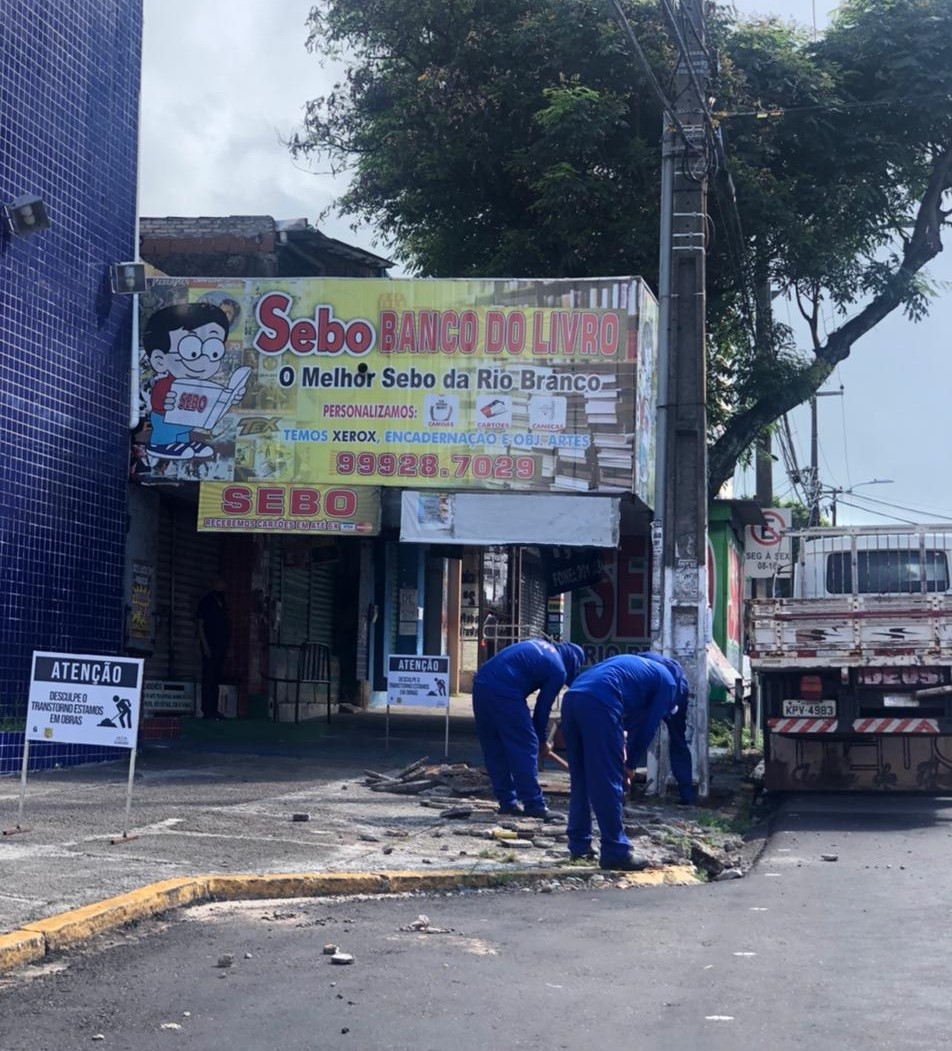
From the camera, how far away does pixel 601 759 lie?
394 inches

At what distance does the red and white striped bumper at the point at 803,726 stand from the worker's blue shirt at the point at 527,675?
3530mm

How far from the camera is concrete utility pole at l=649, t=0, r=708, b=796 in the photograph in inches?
592

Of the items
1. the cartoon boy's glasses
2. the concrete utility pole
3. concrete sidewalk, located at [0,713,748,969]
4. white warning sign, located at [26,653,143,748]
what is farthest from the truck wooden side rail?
white warning sign, located at [26,653,143,748]

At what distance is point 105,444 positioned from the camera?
649 inches

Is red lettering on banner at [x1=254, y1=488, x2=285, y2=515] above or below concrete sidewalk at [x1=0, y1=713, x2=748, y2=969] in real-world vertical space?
above

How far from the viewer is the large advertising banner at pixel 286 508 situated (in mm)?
17578

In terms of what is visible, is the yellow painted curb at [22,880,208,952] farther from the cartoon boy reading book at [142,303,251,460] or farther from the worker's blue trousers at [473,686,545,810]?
the cartoon boy reading book at [142,303,251,460]

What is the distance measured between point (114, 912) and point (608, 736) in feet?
11.4

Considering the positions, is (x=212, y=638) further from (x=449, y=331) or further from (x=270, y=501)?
(x=449, y=331)

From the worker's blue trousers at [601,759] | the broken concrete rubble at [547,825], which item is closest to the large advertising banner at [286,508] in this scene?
the broken concrete rubble at [547,825]

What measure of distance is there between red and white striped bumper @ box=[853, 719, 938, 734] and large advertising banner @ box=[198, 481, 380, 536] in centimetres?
568

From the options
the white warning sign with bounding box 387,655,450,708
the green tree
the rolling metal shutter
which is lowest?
the white warning sign with bounding box 387,655,450,708

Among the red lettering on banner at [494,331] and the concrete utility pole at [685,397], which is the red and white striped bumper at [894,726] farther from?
the red lettering on banner at [494,331]

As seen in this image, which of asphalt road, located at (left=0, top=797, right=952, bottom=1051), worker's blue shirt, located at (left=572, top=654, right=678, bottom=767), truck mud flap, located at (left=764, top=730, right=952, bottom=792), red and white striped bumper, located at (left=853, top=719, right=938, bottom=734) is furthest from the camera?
truck mud flap, located at (left=764, top=730, right=952, bottom=792)
